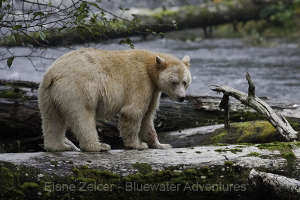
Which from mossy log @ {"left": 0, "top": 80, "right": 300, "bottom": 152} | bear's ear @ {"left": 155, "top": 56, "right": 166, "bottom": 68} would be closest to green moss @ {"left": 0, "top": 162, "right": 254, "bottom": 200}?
bear's ear @ {"left": 155, "top": 56, "right": 166, "bottom": 68}

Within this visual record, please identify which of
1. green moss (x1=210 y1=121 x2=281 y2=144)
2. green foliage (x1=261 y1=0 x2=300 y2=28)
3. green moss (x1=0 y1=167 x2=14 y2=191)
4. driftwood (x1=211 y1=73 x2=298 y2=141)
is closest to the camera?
green moss (x1=0 y1=167 x2=14 y2=191)

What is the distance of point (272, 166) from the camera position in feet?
16.5

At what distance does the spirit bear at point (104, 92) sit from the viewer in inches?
211

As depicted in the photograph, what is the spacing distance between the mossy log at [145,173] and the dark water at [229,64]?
13.6 ft

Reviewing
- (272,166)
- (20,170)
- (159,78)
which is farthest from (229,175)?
(20,170)

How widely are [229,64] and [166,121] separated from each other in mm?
7438

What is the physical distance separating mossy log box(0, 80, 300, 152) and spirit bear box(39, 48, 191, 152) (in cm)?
96

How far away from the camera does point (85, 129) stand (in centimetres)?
542

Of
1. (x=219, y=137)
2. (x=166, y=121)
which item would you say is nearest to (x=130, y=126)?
(x=219, y=137)

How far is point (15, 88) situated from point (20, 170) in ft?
10.6

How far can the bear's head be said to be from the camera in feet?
19.6

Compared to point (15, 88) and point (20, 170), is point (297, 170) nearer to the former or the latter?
point (20, 170)

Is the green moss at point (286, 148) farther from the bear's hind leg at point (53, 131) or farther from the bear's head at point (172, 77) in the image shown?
the bear's hind leg at point (53, 131)

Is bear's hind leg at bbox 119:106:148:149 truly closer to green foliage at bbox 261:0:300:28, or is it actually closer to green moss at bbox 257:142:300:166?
green moss at bbox 257:142:300:166
